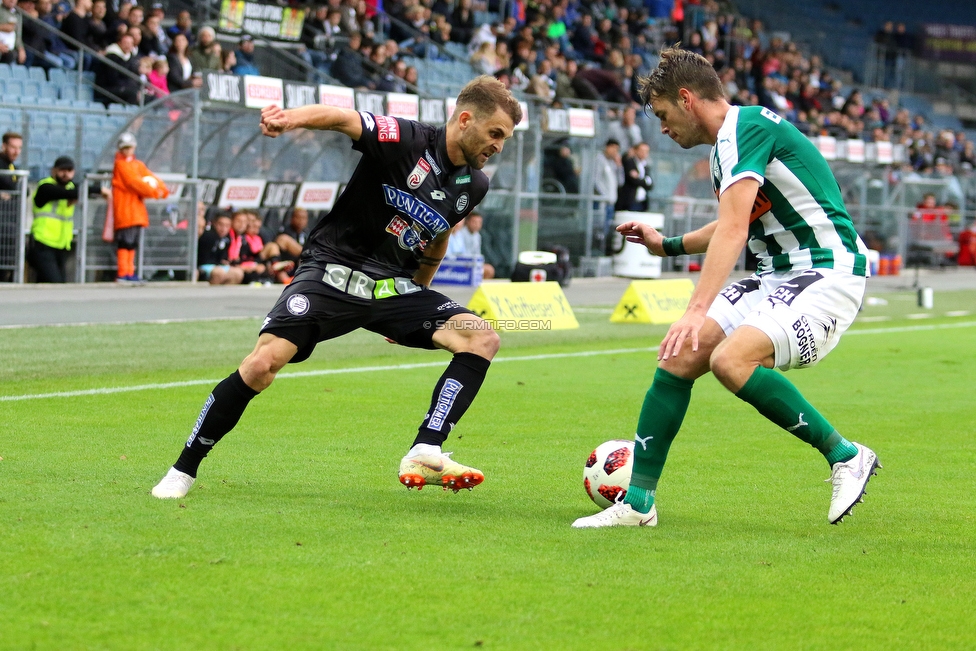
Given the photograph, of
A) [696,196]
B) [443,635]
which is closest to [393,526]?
[443,635]

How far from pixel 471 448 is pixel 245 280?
12977 mm

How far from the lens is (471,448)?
286 inches

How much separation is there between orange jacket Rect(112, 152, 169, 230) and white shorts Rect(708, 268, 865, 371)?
13.8 m

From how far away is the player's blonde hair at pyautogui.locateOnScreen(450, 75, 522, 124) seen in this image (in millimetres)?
5691

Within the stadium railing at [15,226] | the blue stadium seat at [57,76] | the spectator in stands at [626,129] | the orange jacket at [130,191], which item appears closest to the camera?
the stadium railing at [15,226]

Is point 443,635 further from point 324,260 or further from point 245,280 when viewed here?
point 245,280

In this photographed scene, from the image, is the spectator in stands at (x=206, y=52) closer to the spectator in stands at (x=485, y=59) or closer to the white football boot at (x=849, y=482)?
the spectator in stands at (x=485, y=59)

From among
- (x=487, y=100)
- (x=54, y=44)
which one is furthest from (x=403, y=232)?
(x=54, y=44)

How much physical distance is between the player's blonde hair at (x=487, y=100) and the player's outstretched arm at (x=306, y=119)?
1.64 ft

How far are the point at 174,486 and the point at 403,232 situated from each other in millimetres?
1505

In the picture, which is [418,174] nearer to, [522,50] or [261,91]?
[261,91]

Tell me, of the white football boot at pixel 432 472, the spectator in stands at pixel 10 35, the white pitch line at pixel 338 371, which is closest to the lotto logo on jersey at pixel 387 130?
the white football boot at pixel 432 472

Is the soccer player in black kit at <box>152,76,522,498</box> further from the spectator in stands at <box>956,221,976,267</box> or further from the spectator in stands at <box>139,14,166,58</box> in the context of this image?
the spectator in stands at <box>956,221,976,267</box>

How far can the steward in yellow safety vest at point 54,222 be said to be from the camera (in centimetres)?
1731
